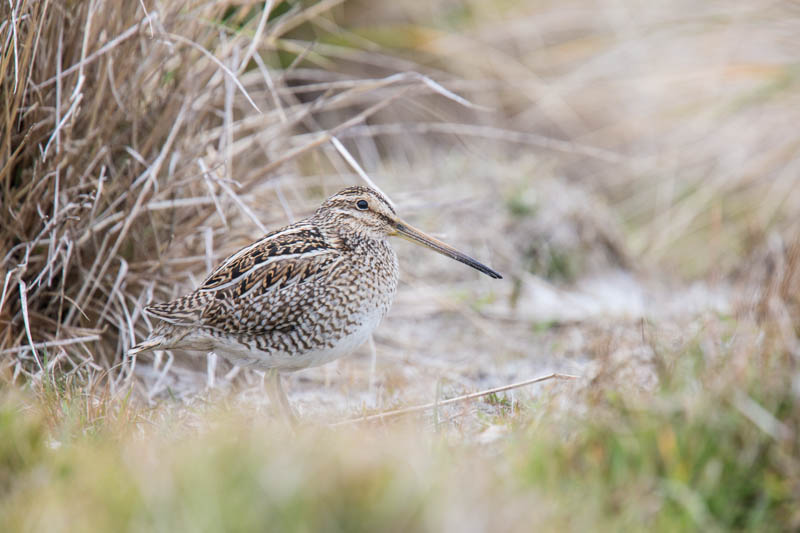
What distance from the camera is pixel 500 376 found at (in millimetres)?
5141

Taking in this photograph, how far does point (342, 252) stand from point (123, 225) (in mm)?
1127

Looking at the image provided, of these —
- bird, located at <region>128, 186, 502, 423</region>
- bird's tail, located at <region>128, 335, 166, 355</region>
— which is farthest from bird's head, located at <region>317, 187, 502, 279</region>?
bird's tail, located at <region>128, 335, 166, 355</region>

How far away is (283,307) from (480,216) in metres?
3.31

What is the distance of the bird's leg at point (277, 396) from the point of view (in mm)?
3867

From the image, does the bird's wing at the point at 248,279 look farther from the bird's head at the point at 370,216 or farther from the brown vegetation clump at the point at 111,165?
the brown vegetation clump at the point at 111,165

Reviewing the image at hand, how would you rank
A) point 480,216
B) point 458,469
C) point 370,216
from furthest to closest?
point 480,216, point 370,216, point 458,469

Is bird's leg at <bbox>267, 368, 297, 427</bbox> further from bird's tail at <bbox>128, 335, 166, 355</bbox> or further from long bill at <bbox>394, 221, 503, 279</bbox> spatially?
long bill at <bbox>394, 221, 503, 279</bbox>

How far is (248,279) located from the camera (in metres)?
4.03

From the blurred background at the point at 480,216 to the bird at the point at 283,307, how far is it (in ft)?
0.88

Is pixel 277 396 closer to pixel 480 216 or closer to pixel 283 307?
pixel 283 307

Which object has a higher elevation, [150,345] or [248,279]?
[248,279]

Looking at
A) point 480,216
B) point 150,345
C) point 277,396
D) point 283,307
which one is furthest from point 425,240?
point 480,216

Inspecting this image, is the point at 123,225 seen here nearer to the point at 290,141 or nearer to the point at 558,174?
the point at 290,141

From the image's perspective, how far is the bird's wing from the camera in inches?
157
